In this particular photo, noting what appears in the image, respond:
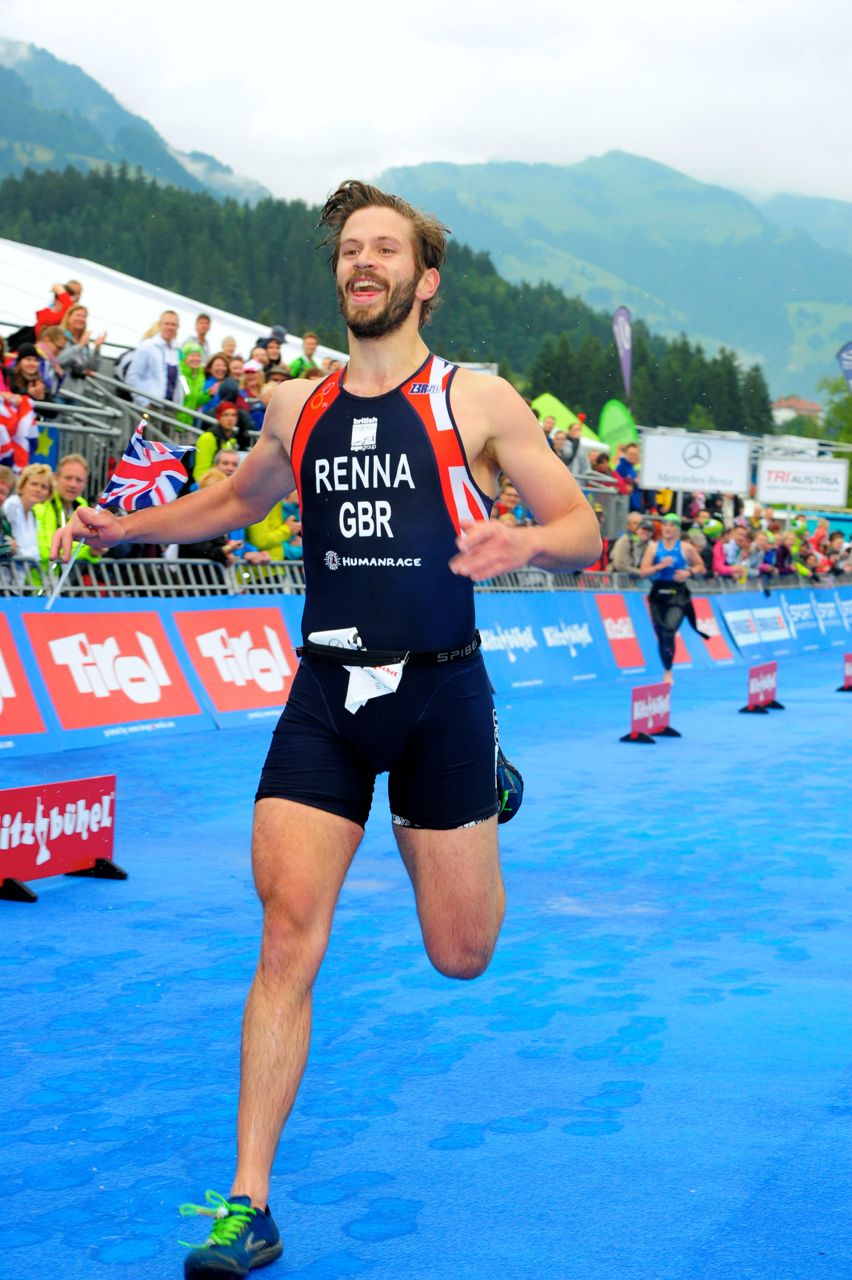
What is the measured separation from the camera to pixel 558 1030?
5.38m

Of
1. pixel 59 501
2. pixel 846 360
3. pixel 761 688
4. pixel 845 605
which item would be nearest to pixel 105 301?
pixel 761 688

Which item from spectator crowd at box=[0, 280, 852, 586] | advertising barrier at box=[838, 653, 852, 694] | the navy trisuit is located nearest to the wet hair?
the navy trisuit

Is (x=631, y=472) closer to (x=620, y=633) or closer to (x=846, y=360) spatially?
(x=620, y=633)

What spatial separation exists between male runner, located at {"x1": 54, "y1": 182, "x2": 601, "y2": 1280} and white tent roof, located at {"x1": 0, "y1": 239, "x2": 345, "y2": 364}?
18.9 meters

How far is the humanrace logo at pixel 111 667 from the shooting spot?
12.6 m

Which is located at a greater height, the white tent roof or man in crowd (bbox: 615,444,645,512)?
the white tent roof

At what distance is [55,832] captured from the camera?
24.6ft

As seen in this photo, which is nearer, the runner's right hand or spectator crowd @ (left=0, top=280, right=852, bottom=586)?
the runner's right hand

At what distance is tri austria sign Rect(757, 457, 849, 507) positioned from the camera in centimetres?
3497

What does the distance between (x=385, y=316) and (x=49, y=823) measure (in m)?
4.36

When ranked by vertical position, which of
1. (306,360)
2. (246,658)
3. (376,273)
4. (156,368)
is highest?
(306,360)

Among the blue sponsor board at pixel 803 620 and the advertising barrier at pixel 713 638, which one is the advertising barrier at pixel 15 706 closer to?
the advertising barrier at pixel 713 638

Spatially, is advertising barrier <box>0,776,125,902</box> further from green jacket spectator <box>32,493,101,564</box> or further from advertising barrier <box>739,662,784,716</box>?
advertising barrier <box>739,662,784,716</box>

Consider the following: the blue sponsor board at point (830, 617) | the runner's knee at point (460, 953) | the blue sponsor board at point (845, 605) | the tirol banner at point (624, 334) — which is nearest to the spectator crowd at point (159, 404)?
the runner's knee at point (460, 953)
